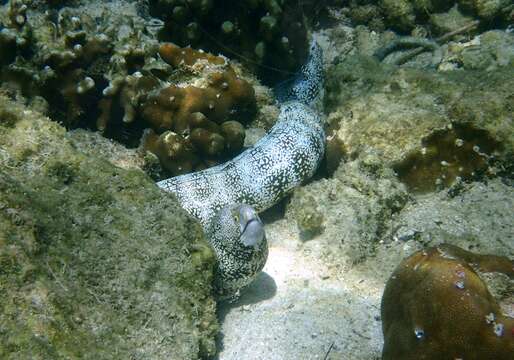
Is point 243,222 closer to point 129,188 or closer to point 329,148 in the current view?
point 129,188

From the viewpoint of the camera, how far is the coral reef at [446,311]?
6.11 feet

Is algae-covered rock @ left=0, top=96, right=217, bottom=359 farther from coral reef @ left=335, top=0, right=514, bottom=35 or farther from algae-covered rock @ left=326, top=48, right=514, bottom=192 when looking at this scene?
coral reef @ left=335, top=0, right=514, bottom=35

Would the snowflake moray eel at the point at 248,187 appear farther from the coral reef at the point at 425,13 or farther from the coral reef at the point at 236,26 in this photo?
the coral reef at the point at 425,13

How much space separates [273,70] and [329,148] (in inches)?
51.5

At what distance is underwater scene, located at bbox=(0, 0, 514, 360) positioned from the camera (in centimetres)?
198

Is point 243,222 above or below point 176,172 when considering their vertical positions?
above

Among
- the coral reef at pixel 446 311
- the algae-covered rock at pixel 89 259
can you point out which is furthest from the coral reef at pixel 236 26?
the coral reef at pixel 446 311

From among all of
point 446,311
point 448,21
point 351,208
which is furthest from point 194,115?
point 448,21

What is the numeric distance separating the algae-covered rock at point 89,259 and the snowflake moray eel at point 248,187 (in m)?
0.35

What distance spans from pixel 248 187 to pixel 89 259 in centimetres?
177

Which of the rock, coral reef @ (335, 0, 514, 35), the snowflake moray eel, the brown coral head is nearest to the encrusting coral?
the brown coral head

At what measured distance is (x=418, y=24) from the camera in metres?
5.72

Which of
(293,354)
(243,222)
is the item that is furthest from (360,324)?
(243,222)

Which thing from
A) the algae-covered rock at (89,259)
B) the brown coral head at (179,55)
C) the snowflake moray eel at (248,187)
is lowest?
the snowflake moray eel at (248,187)
